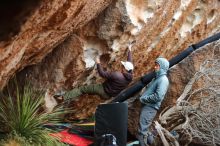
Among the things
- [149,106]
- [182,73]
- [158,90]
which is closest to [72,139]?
[149,106]

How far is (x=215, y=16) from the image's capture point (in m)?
13.5

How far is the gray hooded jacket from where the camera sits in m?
9.54

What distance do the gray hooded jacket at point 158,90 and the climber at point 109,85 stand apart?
2.63 feet

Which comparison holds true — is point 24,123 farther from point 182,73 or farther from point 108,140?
point 182,73

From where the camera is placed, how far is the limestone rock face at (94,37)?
8234mm

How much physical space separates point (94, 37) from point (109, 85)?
3.64 ft

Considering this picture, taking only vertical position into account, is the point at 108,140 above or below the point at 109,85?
below

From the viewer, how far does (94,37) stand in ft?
35.4

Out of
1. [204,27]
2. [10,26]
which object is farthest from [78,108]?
[10,26]

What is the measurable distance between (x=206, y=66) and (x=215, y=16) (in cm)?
321

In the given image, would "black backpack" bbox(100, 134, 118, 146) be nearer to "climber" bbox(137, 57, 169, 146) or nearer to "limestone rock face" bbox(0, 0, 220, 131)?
"climber" bbox(137, 57, 169, 146)

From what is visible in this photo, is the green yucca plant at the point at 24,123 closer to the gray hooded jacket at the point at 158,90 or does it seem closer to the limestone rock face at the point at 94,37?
the limestone rock face at the point at 94,37

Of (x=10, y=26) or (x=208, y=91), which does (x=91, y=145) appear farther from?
(x=10, y=26)

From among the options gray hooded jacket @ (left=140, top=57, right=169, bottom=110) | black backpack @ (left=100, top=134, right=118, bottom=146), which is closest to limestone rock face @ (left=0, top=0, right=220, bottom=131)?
gray hooded jacket @ (left=140, top=57, right=169, bottom=110)
